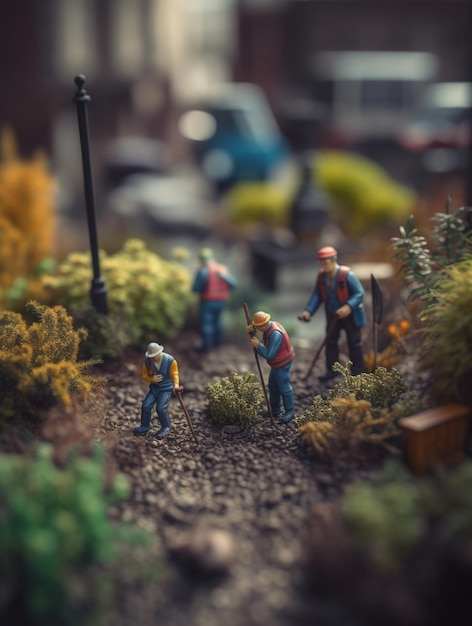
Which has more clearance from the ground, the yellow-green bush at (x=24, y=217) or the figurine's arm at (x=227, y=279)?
the yellow-green bush at (x=24, y=217)

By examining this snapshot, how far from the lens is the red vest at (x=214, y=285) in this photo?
25.4 feet

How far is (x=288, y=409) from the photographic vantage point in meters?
6.14

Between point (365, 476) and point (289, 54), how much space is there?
22.7 m

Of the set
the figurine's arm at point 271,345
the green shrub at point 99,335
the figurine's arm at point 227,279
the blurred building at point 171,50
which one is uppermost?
the blurred building at point 171,50

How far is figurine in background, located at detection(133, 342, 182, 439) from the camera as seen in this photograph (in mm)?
5695

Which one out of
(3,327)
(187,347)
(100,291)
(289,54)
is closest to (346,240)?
(187,347)

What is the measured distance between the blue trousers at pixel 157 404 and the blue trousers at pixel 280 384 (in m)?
0.94

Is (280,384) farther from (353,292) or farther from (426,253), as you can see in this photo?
(426,253)

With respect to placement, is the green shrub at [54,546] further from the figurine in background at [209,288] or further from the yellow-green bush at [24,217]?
the yellow-green bush at [24,217]

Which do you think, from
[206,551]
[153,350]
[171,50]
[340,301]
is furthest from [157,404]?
[171,50]

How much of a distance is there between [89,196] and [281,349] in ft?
8.53

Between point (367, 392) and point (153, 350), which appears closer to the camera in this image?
point (153, 350)

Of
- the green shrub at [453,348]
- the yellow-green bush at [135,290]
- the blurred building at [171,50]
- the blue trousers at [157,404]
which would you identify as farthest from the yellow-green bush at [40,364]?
the blurred building at [171,50]

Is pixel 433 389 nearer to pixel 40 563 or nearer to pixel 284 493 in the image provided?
pixel 284 493
